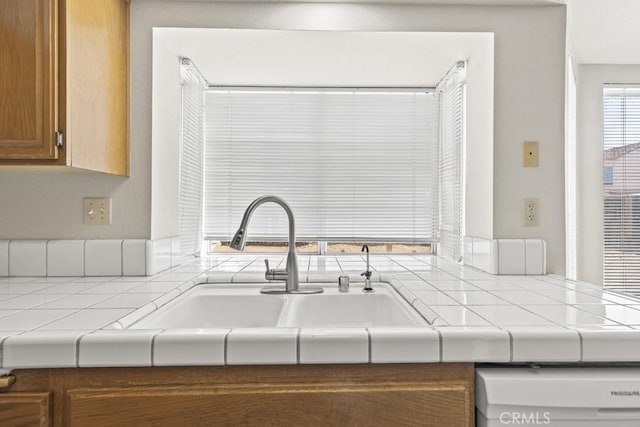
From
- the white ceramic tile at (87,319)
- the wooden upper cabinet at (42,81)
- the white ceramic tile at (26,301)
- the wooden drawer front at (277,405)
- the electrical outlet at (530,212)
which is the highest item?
the wooden upper cabinet at (42,81)

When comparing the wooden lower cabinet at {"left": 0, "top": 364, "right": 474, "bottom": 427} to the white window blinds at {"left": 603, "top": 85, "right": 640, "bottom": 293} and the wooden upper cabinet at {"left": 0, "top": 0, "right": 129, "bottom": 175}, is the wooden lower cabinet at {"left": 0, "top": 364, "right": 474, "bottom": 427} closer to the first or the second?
the wooden upper cabinet at {"left": 0, "top": 0, "right": 129, "bottom": 175}

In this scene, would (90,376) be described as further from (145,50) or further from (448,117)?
(448,117)

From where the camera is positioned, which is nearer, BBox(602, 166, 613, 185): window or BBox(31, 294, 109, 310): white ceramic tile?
BBox(31, 294, 109, 310): white ceramic tile

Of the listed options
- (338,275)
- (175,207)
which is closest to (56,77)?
(175,207)

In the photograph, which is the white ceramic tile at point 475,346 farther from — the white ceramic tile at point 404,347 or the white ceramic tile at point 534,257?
the white ceramic tile at point 534,257

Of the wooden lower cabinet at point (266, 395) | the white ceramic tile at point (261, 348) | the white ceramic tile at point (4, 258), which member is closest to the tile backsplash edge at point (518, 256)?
the wooden lower cabinet at point (266, 395)

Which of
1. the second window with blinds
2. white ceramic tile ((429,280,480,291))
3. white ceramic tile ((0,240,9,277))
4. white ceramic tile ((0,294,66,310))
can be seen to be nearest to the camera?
white ceramic tile ((0,294,66,310))

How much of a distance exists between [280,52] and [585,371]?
1578 millimetres

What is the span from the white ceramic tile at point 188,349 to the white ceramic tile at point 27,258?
1.01 meters

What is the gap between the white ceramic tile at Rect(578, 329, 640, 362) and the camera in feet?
2.85

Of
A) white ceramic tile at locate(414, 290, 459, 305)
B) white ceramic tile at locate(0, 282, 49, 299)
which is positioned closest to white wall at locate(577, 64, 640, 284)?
white ceramic tile at locate(414, 290, 459, 305)

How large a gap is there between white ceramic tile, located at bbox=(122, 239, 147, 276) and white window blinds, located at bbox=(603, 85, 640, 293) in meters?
2.39

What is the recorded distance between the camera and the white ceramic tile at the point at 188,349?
2.76 ft

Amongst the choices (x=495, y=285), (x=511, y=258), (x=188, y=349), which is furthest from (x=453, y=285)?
(x=188, y=349)
